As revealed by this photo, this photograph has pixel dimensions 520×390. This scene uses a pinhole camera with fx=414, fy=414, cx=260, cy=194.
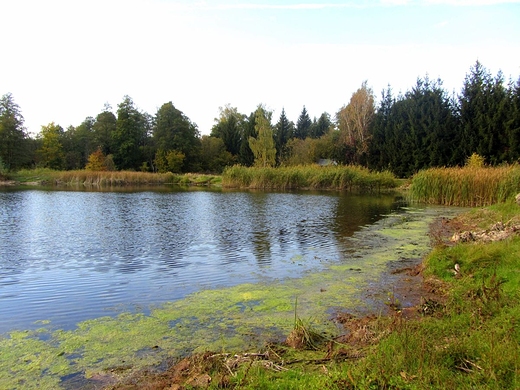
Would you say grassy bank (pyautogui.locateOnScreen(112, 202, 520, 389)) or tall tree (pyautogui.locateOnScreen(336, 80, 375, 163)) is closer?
grassy bank (pyautogui.locateOnScreen(112, 202, 520, 389))

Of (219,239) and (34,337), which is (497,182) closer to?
(219,239)

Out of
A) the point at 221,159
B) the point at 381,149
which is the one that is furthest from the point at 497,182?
the point at 221,159

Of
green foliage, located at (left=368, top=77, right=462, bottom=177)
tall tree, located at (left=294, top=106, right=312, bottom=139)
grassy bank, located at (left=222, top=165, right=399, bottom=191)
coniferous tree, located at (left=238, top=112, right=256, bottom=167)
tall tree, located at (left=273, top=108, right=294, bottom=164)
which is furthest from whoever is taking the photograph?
tall tree, located at (left=294, top=106, right=312, bottom=139)

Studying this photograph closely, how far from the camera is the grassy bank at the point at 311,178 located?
128ft

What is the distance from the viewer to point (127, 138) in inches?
2579

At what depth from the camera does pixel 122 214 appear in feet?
61.6

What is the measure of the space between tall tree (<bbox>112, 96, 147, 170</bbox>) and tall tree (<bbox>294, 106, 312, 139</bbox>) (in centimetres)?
3090

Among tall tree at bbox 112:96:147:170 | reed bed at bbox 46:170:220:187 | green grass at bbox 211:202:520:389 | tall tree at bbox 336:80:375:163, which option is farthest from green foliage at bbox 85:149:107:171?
Answer: green grass at bbox 211:202:520:389

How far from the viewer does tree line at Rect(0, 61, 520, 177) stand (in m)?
41.0

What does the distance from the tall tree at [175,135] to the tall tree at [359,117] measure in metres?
26.1

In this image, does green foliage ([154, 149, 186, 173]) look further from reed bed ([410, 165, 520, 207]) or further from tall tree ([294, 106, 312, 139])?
reed bed ([410, 165, 520, 207])

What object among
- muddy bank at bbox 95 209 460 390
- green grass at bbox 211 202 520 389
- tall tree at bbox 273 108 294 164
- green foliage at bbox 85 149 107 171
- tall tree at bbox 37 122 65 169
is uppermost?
tall tree at bbox 273 108 294 164

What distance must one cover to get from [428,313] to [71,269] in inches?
287

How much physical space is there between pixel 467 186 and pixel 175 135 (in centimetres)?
5026
